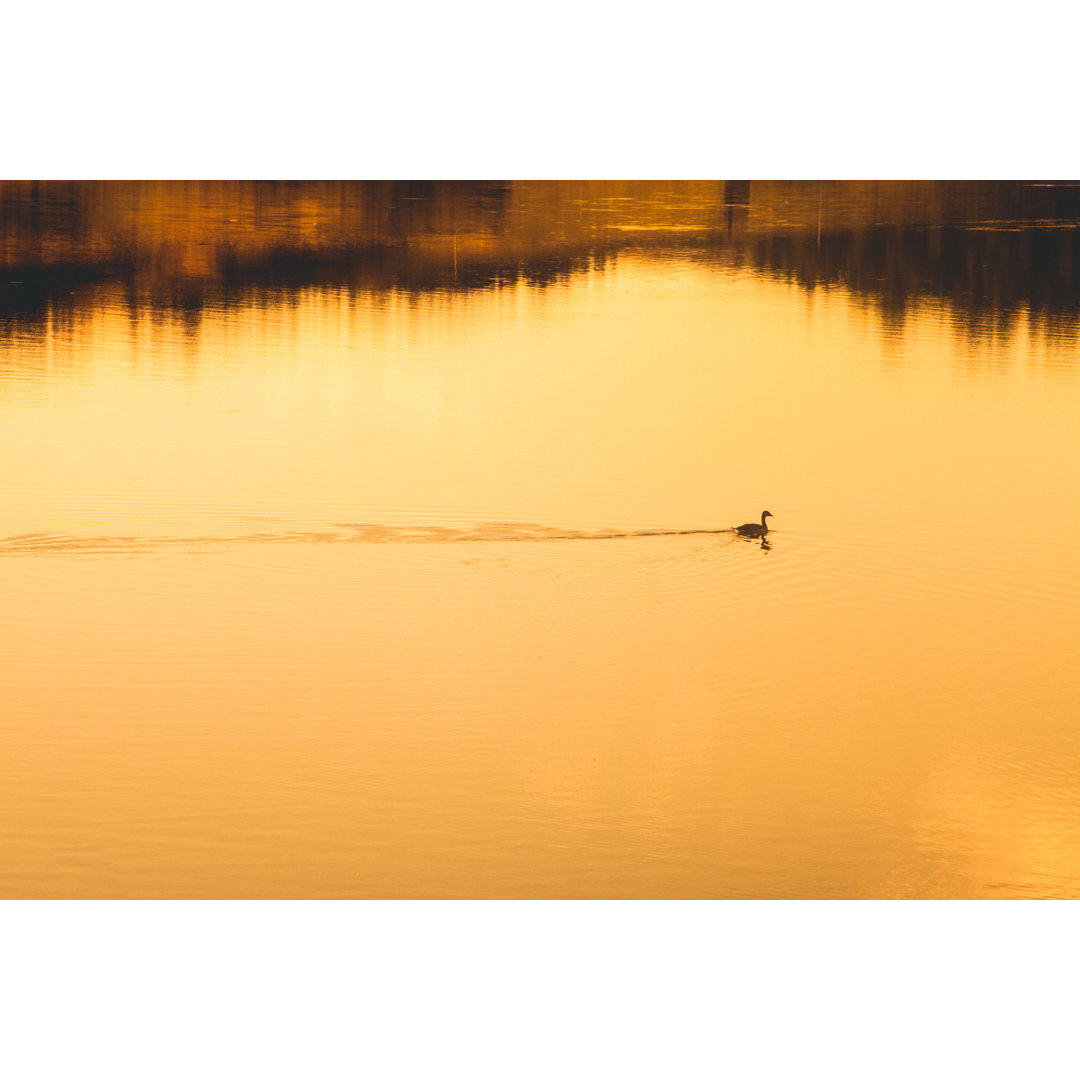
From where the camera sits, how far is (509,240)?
17.9 m

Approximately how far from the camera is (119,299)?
15.3 metres

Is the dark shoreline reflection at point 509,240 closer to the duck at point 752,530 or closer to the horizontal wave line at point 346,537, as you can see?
the horizontal wave line at point 346,537

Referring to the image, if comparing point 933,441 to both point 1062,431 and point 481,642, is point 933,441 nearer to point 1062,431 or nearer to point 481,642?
point 1062,431

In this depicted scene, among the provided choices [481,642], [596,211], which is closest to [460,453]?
[481,642]

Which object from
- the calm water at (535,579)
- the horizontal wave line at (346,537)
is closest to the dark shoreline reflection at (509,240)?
the calm water at (535,579)

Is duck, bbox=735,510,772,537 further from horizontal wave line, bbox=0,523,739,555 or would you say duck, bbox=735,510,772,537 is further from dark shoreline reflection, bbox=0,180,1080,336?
dark shoreline reflection, bbox=0,180,1080,336

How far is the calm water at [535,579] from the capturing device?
640 cm

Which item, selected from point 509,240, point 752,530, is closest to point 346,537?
point 752,530

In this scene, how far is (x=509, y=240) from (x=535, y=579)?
964cm

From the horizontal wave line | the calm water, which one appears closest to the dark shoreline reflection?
the calm water

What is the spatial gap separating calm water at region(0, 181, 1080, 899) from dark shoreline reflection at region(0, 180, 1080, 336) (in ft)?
0.43

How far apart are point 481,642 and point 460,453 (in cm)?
318

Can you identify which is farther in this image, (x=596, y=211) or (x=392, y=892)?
(x=596, y=211)

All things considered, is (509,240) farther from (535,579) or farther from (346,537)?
(535,579)
